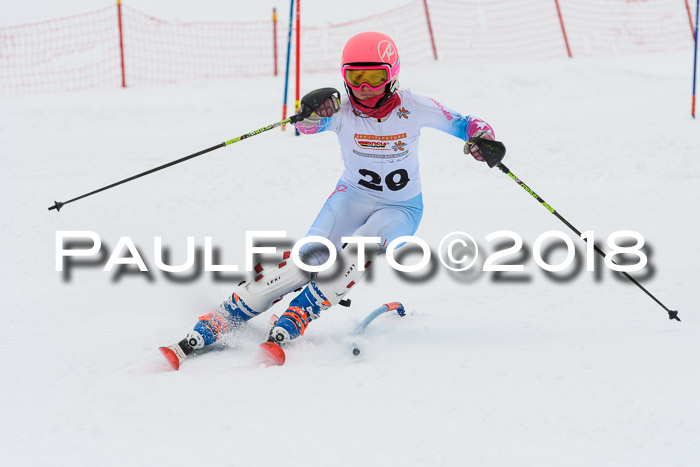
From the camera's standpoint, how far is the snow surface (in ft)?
8.79

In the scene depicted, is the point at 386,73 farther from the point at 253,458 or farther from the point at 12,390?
the point at 12,390

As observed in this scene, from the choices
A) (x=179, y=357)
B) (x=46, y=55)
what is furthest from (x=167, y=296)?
(x=46, y=55)

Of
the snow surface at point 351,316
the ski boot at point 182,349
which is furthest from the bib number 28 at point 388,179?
the ski boot at point 182,349

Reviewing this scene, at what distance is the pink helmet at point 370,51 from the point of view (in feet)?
11.6

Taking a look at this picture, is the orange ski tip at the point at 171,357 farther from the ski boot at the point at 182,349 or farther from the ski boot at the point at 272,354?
the ski boot at the point at 272,354

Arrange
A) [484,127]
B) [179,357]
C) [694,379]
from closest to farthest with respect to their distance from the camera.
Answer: [694,379], [179,357], [484,127]

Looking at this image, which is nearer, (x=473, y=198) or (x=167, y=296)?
(x=167, y=296)

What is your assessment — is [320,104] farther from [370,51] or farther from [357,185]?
[357,185]

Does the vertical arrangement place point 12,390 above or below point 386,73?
below

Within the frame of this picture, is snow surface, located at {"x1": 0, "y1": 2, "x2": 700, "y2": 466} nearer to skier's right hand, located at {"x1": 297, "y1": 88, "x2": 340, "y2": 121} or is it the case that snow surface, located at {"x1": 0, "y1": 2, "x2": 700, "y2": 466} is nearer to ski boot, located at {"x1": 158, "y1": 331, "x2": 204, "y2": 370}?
ski boot, located at {"x1": 158, "y1": 331, "x2": 204, "y2": 370}

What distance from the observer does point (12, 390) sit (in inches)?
124

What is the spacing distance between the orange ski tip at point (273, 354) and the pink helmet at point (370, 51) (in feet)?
5.02

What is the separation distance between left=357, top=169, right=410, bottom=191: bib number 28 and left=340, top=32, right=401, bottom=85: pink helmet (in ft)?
1.85

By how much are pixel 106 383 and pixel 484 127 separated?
236cm
